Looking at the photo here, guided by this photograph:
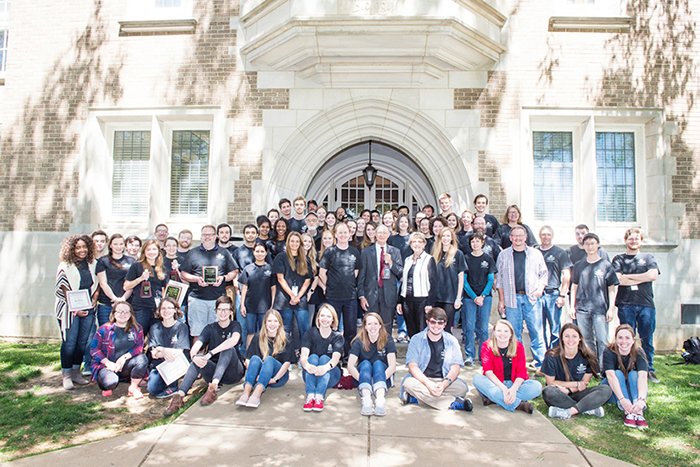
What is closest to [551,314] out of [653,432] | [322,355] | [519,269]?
[519,269]

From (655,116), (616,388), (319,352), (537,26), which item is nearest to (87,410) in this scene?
(319,352)

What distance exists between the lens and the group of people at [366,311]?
4160 millimetres

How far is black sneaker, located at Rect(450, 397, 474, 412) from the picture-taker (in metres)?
3.99

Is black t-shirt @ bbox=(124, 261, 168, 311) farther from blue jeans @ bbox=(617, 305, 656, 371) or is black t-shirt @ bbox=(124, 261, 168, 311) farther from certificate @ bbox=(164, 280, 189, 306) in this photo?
blue jeans @ bbox=(617, 305, 656, 371)

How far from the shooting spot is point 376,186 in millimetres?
12273

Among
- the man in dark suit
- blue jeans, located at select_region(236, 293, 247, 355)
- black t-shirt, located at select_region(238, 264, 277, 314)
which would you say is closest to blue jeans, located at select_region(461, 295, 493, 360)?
the man in dark suit

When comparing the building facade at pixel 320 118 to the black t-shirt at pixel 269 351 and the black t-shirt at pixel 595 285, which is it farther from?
the black t-shirt at pixel 269 351

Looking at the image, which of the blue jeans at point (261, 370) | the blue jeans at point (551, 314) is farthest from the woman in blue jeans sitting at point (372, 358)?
the blue jeans at point (551, 314)

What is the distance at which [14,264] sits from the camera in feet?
24.8

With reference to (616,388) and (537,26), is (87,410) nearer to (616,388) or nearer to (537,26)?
(616,388)

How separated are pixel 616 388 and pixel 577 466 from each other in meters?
1.25

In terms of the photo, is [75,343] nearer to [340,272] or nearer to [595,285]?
[340,272]

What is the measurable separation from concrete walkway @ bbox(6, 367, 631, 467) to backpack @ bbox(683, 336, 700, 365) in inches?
138

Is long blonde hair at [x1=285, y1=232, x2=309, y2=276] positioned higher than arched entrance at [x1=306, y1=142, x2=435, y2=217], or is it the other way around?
arched entrance at [x1=306, y1=142, x2=435, y2=217]
